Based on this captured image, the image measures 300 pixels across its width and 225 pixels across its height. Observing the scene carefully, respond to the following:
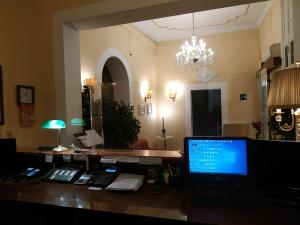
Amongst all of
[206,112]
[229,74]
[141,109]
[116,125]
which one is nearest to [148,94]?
[141,109]

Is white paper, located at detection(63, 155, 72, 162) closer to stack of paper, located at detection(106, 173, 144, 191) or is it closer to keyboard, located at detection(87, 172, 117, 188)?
keyboard, located at detection(87, 172, 117, 188)

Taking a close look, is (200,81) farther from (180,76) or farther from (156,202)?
(156,202)

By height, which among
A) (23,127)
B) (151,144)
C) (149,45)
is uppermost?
(149,45)

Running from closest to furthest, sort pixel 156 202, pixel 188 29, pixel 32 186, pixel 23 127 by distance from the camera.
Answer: pixel 156 202 → pixel 32 186 → pixel 23 127 → pixel 188 29

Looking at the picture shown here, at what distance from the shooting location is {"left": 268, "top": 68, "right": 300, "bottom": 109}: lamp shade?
5.22 feet

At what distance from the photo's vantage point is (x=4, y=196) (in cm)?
171

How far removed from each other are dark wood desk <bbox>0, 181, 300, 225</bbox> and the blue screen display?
21 cm

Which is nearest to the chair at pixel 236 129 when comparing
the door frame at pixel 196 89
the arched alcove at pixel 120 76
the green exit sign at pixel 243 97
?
the door frame at pixel 196 89

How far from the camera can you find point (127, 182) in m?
1.82

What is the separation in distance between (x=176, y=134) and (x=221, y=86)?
1642 mm

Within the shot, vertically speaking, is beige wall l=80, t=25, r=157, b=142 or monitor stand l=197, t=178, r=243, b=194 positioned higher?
beige wall l=80, t=25, r=157, b=142

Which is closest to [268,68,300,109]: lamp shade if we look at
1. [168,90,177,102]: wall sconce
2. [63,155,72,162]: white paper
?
[63,155,72,162]: white paper

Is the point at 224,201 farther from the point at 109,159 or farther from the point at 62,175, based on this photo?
the point at 62,175

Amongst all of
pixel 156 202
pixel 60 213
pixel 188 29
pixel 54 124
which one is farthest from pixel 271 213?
pixel 188 29
